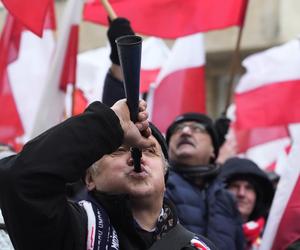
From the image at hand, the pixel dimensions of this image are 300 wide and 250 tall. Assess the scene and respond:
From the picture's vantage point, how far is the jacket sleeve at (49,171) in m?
1.46

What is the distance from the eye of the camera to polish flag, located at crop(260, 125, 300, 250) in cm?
280

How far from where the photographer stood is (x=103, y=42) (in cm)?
1197

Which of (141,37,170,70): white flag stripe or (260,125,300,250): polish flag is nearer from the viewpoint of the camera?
(260,125,300,250): polish flag

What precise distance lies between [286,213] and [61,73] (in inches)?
57.6

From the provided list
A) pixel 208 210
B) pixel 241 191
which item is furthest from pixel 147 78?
pixel 208 210

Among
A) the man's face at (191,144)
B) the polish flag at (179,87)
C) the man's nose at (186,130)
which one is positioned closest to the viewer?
the man's face at (191,144)

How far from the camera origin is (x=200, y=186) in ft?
9.97

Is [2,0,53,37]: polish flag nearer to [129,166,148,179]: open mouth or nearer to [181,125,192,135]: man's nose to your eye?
[181,125,192,135]: man's nose

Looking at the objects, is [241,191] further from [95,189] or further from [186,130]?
[95,189]

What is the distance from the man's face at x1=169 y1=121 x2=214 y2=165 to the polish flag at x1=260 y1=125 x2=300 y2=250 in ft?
1.26

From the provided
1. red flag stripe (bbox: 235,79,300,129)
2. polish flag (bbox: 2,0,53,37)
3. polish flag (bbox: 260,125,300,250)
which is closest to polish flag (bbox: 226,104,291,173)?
red flag stripe (bbox: 235,79,300,129)

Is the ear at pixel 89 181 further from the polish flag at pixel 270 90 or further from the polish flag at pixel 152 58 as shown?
the polish flag at pixel 152 58

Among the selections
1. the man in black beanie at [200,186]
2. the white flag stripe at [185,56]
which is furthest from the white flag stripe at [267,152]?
the man in black beanie at [200,186]

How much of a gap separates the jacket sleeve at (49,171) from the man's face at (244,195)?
2292mm
